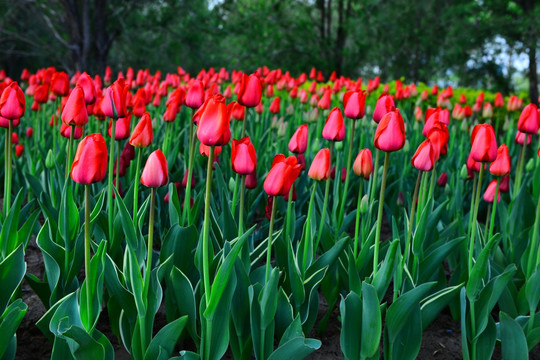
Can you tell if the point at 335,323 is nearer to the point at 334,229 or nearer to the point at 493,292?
the point at 334,229

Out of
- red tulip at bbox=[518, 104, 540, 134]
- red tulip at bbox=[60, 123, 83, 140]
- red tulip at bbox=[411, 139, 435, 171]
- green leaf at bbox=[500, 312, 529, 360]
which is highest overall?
red tulip at bbox=[518, 104, 540, 134]

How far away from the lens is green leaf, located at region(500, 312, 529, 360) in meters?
2.01

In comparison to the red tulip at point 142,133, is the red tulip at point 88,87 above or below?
above

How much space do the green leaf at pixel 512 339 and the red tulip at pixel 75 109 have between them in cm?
166

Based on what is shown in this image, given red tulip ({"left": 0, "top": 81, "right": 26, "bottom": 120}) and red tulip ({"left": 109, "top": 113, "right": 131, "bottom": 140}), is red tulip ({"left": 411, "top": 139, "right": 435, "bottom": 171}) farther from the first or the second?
red tulip ({"left": 0, "top": 81, "right": 26, "bottom": 120})

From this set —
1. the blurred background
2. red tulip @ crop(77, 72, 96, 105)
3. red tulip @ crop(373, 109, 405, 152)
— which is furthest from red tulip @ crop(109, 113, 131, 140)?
the blurred background

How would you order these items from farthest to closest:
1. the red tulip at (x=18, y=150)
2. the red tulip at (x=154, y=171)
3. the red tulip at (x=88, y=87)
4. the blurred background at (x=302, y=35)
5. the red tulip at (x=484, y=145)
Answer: the blurred background at (x=302, y=35) → the red tulip at (x=18, y=150) → the red tulip at (x=88, y=87) → the red tulip at (x=484, y=145) → the red tulip at (x=154, y=171)

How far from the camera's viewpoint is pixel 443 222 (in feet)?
10.6

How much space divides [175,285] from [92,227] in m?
0.59

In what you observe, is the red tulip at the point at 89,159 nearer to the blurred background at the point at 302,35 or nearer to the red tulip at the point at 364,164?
the red tulip at the point at 364,164

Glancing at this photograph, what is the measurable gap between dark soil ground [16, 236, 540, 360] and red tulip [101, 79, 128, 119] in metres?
0.86

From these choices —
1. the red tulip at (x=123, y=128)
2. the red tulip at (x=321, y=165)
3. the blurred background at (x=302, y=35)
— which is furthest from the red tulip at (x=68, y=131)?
the blurred background at (x=302, y=35)

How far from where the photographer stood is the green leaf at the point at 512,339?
6.60 ft

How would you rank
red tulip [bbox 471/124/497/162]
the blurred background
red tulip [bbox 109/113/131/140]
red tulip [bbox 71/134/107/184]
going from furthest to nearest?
the blurred background < red tulip [bbox 109/113/131/140] < red tulip [bbox 471/124/497/162] < red tulip [bbox 71/134/107/184]
